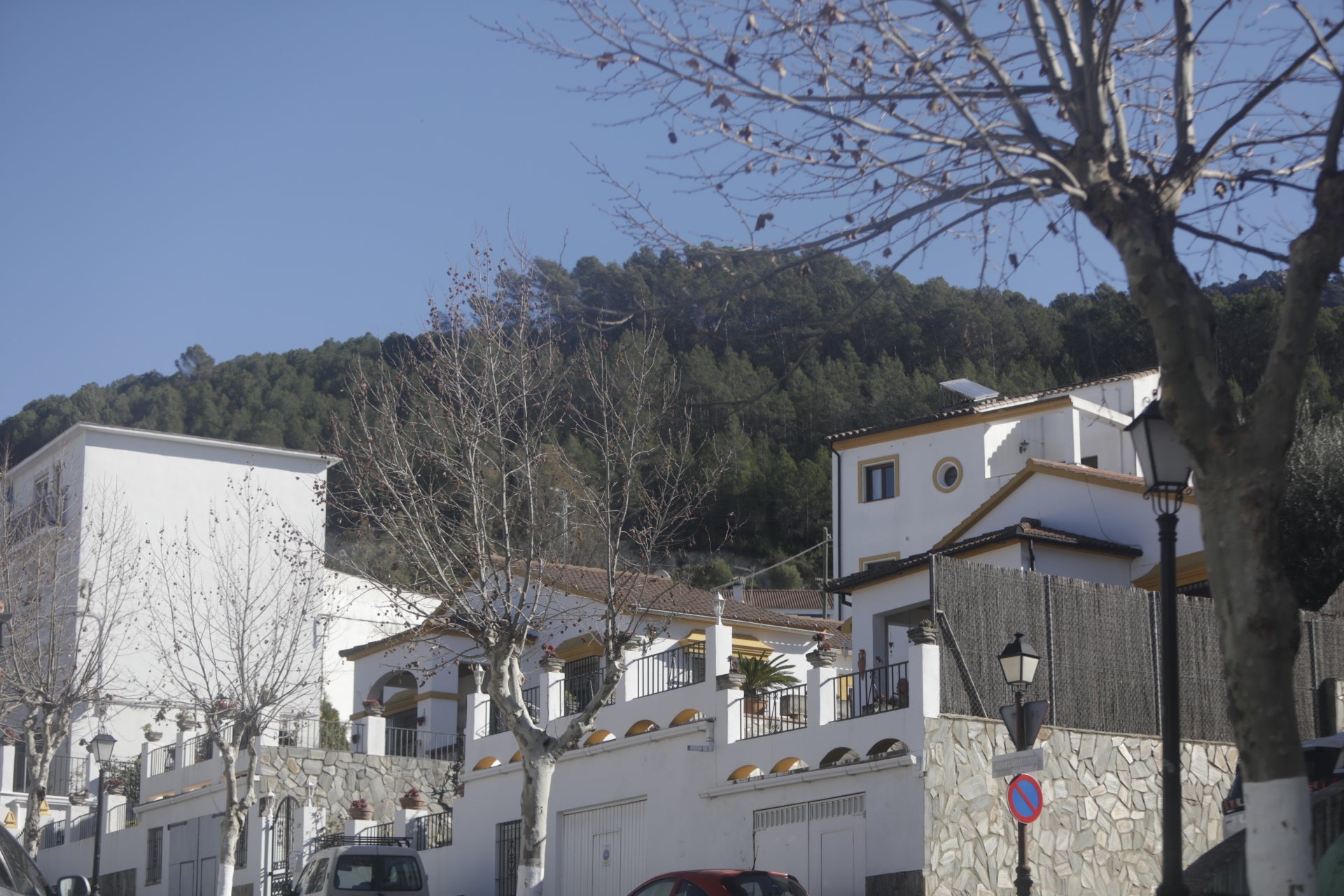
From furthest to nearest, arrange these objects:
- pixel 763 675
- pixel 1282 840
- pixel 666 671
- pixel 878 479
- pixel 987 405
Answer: pixel 878 479 < pixel 987 405 < pixel 666 671 < pixel 763 675 < pixel 1282 840

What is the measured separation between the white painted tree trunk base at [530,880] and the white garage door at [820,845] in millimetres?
2928

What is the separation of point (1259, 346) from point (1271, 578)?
32.3 ft

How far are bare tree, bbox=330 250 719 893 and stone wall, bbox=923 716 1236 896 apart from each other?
4.47 m

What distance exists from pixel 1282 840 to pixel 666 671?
16.2 meters

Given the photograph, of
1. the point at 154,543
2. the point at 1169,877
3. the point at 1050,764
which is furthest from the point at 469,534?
the point at 154,543

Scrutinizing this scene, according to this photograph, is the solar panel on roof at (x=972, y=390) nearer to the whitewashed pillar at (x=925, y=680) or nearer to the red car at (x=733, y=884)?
the whitewashed pillar at (x=925, y=680)

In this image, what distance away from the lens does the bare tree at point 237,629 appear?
84.3 feet

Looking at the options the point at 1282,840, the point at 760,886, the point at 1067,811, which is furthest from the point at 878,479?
the point at 1282,840

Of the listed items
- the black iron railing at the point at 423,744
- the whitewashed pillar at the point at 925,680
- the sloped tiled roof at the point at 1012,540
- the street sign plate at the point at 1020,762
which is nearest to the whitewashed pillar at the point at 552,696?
the sloped tiled roof at the point at 1012,540

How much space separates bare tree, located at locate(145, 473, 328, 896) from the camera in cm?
2570

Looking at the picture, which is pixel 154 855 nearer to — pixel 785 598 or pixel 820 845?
pixel 820 845

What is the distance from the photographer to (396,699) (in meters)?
38.1

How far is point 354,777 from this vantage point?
28672mm

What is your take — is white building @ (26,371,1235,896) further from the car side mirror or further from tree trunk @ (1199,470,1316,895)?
the car side mirror
